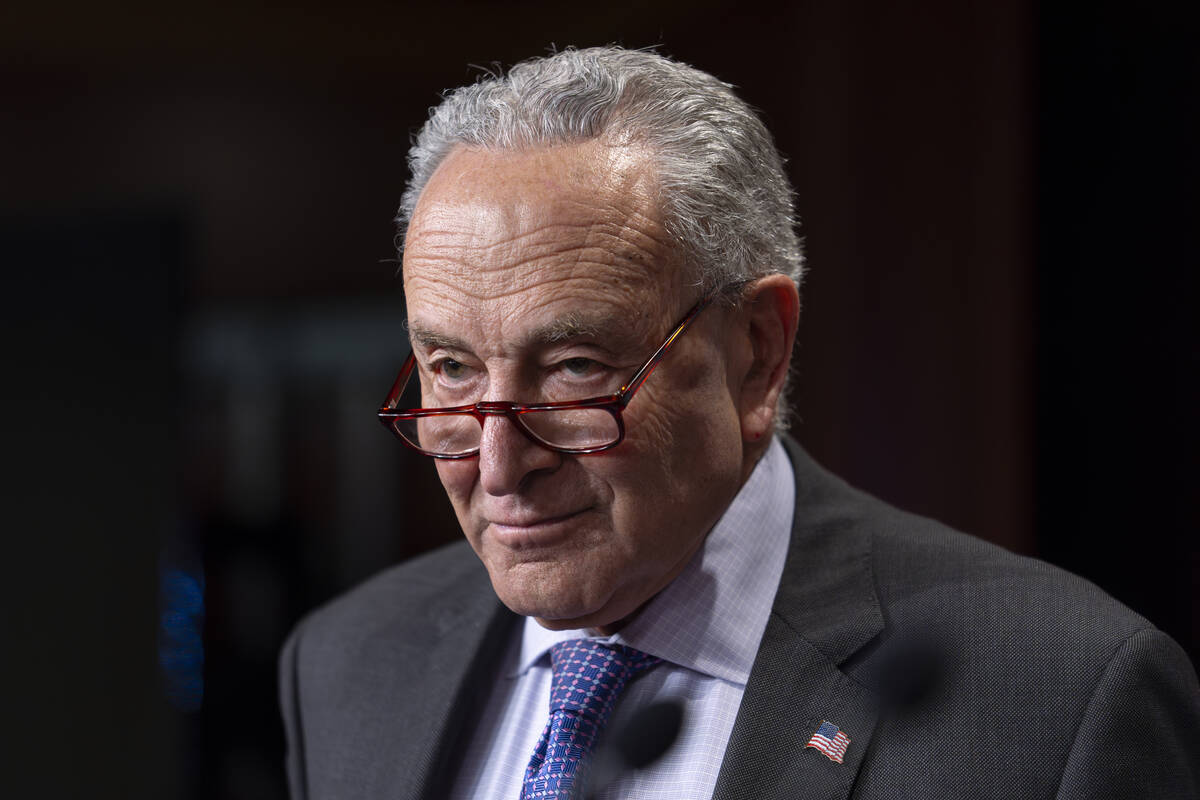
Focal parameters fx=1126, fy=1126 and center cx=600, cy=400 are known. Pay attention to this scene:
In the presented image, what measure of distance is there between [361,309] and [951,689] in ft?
13.7

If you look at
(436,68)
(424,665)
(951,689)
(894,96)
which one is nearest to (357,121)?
(436,68)

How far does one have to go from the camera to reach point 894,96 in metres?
3.06

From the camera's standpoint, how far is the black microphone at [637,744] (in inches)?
52.9

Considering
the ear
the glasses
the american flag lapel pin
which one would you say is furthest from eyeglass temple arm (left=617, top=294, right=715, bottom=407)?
the american flag lapel pin

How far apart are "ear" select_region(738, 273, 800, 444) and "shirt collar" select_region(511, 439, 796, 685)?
4.2 inches

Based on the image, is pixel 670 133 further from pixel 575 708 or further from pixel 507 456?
pixel 575 708

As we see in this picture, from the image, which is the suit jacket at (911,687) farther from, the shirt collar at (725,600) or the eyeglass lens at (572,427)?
the eyeglass lens at (572,427)

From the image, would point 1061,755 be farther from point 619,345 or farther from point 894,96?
point 894,96

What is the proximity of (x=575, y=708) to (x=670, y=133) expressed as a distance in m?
0.71

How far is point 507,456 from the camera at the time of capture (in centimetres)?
128

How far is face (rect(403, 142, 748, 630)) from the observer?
1269 mm

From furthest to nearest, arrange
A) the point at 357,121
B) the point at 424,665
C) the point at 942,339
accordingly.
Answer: the point at 357,121 → the point at 942,339 → the point at 424,665

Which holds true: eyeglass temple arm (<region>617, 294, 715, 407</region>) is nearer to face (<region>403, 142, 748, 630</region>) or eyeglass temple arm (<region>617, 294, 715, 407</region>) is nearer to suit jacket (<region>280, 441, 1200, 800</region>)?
face (<region>403, 142, 748, 630</region>)

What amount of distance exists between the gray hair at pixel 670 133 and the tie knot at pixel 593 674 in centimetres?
48
